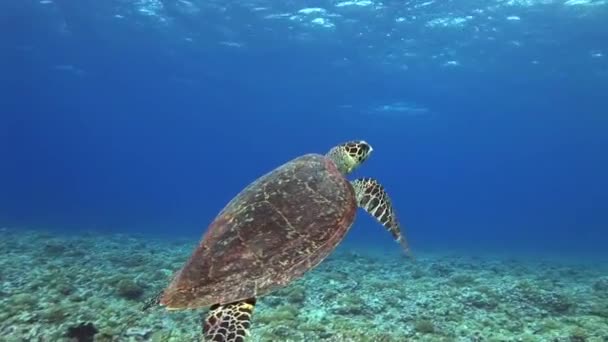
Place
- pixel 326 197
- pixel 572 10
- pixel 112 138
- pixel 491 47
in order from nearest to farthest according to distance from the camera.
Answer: pixel 326 197
pixel 572 10
pixel 491 47
pixel 112 138

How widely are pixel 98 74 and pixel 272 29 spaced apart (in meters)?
31.6

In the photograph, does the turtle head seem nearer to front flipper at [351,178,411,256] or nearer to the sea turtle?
front flipper at [351,178,411,256]

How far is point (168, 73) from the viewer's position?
50.3 m

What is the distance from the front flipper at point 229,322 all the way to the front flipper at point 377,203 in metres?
2.45

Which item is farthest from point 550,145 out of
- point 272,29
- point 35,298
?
point 35,298

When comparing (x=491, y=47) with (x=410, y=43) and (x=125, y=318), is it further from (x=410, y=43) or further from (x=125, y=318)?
(x=125, y=318)

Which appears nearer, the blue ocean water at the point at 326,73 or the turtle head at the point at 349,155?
the turtle head at the point at 349,155

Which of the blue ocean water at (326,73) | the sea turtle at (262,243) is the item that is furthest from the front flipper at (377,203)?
the blue ocean water at (326,73)

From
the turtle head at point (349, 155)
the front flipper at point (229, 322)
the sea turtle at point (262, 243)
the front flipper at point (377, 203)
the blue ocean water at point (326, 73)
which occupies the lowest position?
the front flipper at point (229, 322)

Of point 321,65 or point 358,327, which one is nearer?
point 358,327

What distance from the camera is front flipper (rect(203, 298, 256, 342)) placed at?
388 centimetres

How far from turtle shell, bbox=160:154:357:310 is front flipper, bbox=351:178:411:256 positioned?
1.47 ft

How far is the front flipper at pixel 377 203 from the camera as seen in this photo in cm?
607

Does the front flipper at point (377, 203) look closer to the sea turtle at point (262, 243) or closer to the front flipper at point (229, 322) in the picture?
the sea turtle at point (262, 243)
